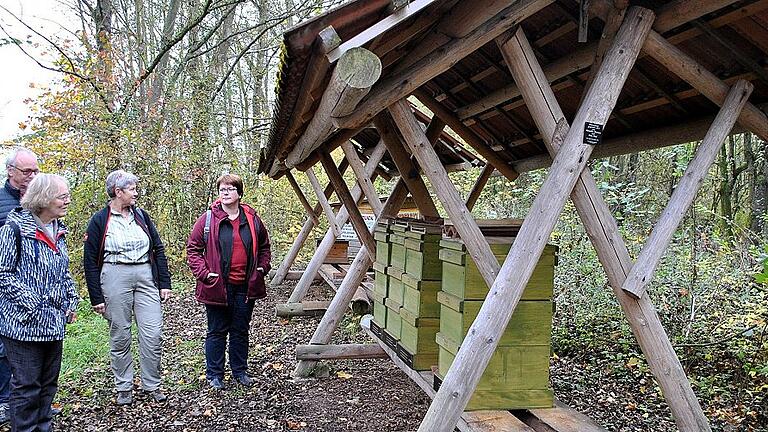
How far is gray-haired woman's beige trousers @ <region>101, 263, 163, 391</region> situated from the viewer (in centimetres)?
539

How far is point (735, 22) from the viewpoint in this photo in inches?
130

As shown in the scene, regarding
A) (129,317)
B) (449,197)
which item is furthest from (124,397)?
(449,197)

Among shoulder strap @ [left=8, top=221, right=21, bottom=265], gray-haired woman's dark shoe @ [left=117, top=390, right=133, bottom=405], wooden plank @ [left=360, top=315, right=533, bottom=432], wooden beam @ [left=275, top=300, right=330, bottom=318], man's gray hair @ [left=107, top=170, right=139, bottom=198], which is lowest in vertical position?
gray-haired woman's dark shoe @ [left=117, top=390, right=133, bottom=405]

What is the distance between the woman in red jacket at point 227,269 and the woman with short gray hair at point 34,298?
1.43m

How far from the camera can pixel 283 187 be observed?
603 inches

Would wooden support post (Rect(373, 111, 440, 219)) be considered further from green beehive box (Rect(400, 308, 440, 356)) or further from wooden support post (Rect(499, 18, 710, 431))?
wooden support post (Rect(499, 18, 710, 431))

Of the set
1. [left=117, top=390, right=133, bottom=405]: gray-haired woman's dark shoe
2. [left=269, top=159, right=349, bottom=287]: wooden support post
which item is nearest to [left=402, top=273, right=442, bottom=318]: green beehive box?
[left=117, top=390, right=133, bottom=405]: gray-haired woman's dark shoe

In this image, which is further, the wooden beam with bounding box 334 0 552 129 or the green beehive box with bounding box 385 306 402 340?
the green beehive box with bounding box 385 306 402 340

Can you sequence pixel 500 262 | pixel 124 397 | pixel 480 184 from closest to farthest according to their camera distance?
pixel 500 262
pixel 124 397
pixel 480 184

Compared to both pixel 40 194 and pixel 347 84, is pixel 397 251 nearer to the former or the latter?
pixel 347 84

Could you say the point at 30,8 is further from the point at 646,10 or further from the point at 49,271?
the point at 646,10

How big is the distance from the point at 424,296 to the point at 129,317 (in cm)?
292

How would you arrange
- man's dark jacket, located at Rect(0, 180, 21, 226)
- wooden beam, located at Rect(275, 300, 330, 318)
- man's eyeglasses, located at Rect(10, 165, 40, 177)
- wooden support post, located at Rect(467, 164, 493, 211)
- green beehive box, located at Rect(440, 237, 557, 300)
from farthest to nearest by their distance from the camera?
wooden beam, located at Rect(275, 300, 330, 318) < wooden support post, located at Rect(467, 164, 493, 211) < man's eyeglasses, located at Rect(10, 165, 40, 177) < man's dark jacket, located at Rect(0, 180, 21, 226) < green beehive box, located at Rect(440, 237, 557, 300)

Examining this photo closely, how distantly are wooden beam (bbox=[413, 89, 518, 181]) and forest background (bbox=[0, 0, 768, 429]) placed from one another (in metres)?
1.88
